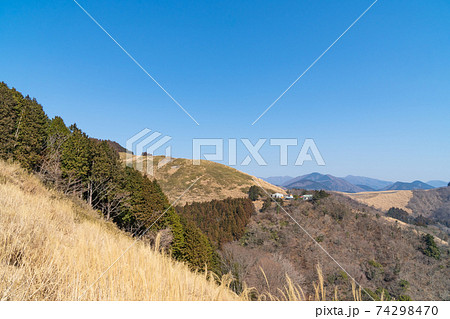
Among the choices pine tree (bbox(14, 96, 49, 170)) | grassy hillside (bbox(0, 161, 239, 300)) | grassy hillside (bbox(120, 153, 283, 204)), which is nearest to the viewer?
grassy hillside (bbox(0, 161, 239, 300))

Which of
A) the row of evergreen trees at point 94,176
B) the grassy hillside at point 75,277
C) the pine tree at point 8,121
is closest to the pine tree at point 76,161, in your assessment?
the row of evergreen trees at point 94,176

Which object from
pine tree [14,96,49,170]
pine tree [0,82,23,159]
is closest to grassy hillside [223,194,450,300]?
pine tree [14,96,49,170]

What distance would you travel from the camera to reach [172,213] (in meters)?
27.2

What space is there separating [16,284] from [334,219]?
238 feet

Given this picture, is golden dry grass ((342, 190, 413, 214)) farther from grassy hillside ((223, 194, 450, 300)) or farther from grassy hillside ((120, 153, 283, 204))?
grassy hillside ((120, 153, 283, 204))

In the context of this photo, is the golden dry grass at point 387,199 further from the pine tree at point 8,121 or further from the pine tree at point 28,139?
A: the pine tree at point 8,121

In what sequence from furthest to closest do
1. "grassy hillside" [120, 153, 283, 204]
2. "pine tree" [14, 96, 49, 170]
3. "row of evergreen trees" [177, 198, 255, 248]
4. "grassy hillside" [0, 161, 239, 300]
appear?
1. "grassy hillside" [120, 153, 283, 204]
2. "row of evergreen trees" [177, 198, 255, 248]
3. "pine tree" [14, 96, 49, 170]
4. "grassy hillside" [0, 161, 239, 300]

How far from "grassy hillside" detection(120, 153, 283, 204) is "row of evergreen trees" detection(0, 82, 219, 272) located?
4458 centimetres

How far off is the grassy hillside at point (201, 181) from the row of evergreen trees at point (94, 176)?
4458 centimetres

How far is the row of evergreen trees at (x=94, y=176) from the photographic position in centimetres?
2384

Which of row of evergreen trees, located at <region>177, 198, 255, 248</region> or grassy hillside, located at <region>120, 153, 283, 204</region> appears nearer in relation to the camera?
row of evergreen trees, located at <region>177, 198, 255, 248</region>

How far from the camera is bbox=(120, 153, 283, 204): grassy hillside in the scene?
8062cm
